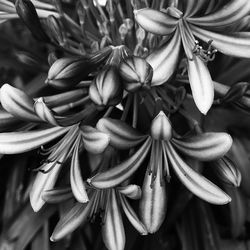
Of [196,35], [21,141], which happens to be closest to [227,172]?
[196,35]

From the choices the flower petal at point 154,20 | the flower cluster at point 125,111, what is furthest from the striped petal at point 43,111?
the flower petal at point 154,20

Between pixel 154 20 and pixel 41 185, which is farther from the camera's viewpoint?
pixel 41 185

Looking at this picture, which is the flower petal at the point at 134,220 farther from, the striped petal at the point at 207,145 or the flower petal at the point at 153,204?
the striped petal at the point at 207,145

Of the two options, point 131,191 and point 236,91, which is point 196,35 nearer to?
point 236,91

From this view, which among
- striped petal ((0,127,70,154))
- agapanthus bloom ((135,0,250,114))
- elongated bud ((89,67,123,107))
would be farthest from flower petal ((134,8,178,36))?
striped petal ((0,127,70,154))

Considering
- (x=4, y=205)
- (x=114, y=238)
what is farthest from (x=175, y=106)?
(x=4, y=205)

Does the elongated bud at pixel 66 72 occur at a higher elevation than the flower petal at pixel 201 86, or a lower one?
higher

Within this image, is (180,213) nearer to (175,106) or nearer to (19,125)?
(175,106)
